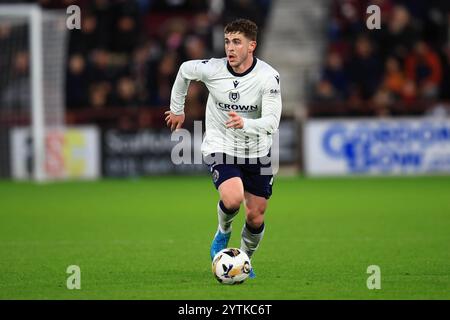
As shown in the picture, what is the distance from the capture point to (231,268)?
320 inches

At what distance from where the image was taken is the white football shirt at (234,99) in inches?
346

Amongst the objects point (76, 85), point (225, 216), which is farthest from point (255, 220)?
point (76, 85)

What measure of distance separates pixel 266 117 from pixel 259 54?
16.2 meters

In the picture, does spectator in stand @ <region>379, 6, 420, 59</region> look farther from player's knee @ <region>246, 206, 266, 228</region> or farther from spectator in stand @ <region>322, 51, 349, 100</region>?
player's knee @ <region>246, 206, 266, 228</region>

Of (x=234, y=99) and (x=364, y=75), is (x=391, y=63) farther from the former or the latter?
(x=234, y=99)

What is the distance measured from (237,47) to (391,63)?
13.3 metres

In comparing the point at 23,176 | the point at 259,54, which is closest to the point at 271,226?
the point at 23,176

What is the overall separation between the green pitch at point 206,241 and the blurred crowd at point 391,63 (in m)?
2.41

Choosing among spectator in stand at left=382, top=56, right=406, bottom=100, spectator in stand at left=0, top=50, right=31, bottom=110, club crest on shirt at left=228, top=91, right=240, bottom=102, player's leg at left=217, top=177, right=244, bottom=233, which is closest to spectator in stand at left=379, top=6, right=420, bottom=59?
spectator in stand at left=382, top=56, right=406, bottom=100

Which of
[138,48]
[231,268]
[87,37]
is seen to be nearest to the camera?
[231,268]

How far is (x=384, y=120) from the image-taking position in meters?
20.7

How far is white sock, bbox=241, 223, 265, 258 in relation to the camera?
29.6 feet

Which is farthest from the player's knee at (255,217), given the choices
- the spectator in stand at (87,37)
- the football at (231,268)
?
the spectator in stand at (87,37)

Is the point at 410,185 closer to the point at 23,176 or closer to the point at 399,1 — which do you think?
the point at 399,1
